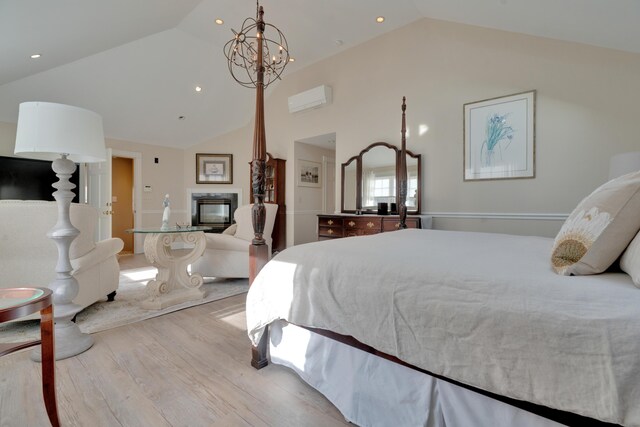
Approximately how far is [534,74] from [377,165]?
2043 mm

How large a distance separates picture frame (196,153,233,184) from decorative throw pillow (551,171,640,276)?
6482 mm

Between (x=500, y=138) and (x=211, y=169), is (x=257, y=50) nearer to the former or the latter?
(x=500, y=138)

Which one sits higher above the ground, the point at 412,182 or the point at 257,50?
the point at 257,50

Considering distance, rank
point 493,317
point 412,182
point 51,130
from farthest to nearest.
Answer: point 412,182
point 51,130
point 493,317

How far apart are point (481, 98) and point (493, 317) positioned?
340 cm

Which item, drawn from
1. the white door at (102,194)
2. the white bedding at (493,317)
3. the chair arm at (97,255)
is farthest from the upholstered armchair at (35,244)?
the white door at (102,194)

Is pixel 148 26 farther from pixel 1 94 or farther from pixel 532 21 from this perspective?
pixel 532 21

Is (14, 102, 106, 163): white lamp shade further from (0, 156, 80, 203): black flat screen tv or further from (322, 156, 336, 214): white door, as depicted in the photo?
(322, 156, 336, 214): white door

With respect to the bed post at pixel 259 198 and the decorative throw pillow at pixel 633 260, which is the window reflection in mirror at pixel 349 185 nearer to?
the bed post at pixel 259 198

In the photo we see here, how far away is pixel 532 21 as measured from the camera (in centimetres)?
288

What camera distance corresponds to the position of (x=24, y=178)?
4742 mm

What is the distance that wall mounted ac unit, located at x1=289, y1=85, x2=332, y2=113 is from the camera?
4945 mm

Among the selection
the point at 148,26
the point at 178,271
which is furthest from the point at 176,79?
the point at 178,271

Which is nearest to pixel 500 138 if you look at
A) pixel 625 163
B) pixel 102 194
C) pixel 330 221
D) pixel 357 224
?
pixel 625 163
